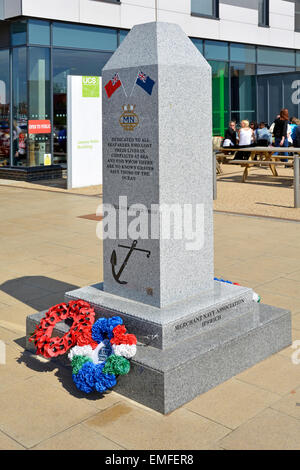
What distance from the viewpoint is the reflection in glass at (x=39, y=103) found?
707 inches

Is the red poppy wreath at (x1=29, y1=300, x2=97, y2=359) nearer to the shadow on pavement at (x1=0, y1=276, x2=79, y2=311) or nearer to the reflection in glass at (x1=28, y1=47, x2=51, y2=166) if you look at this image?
the shadow on pavement at (x1=0, y1=276, x2=79, y2=311)

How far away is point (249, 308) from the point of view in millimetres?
5211

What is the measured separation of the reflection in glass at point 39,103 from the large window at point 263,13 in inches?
440

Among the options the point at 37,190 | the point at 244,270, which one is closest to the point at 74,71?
the point at 37,190

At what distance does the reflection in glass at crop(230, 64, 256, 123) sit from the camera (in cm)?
2473

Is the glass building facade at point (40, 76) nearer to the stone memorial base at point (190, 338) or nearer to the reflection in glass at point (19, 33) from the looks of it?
the reflection in glass at point (19, 33)

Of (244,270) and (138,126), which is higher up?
(138,126)

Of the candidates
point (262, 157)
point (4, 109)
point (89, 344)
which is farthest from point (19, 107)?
point (89, 344)

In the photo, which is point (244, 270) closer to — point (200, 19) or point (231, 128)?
point (231, 128)

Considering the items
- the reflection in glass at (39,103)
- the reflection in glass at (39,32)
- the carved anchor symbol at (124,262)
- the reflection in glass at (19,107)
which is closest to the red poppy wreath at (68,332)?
the carved anchor symbol at (124,262)

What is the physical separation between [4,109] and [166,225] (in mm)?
15464

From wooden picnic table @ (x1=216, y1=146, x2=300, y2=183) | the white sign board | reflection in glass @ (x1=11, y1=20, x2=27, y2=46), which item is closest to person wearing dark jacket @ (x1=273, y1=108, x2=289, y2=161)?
wooden picnic table @ (x1=216, y1=146, x2=300, y2=183)

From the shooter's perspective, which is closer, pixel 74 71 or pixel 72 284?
pixel 72 284

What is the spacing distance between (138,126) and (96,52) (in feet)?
50.6
